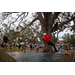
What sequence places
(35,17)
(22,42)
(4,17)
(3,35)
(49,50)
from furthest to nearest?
(35,17), (49,50), (22,42), (4,17), (3,35)

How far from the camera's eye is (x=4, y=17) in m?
3.90

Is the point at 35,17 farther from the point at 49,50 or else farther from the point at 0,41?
the point at 0,41

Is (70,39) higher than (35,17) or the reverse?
the reverse

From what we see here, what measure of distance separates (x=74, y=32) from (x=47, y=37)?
86.9 inches

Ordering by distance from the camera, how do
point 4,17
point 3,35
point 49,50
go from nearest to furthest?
point 3,35 < point 4,17 < point 49,50

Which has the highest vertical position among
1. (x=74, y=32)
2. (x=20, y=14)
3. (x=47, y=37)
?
(x=20, y=14)

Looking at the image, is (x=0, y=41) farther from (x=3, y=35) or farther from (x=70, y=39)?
(x=70, y=39)

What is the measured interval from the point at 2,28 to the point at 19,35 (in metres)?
1.07

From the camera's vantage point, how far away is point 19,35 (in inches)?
157

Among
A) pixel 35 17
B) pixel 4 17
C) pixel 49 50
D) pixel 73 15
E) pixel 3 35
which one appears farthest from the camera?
pixel 35 17

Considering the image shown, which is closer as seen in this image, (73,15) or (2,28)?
(2,28)

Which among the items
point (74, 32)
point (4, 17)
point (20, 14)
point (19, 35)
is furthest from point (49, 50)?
point (4, 17)

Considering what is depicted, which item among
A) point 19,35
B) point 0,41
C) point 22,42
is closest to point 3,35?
point 0,41

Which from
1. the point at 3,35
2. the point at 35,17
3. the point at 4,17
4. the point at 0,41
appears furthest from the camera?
the point at 35,17
